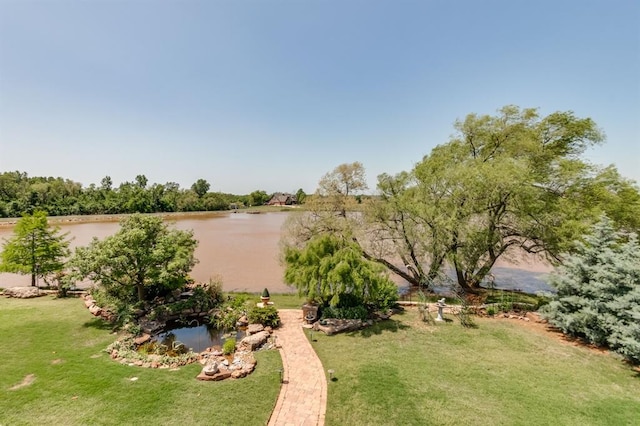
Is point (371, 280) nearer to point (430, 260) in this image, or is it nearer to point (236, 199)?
point (430, 260)

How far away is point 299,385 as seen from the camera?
23.5 feet

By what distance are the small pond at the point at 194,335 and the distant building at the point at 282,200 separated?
8787 cm

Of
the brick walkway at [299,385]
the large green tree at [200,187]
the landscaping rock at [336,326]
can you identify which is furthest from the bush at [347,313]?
the large green tree at [200,187]

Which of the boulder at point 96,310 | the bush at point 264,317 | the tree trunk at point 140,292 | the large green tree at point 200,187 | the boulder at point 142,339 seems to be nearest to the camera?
the boulder at point 142,339

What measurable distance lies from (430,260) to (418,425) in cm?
1049

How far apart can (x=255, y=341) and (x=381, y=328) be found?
177 inches

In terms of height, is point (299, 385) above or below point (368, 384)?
below

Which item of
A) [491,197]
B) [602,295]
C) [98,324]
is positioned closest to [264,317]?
[98,324]

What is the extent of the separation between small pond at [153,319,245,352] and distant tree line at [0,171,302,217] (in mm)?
53763

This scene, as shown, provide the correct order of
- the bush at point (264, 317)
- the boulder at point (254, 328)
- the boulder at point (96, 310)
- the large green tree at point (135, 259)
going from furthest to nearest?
the boulder at point (96, 310)
the bush at point (264, 317)
the large green tree at point (135, 259)
the boulder at point (254, 328)

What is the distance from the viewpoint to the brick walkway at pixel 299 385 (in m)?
6.01

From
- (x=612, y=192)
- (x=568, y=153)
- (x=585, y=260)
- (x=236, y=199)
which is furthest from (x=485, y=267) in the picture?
(x=236, y=199)

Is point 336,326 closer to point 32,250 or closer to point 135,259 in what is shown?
point 135,259

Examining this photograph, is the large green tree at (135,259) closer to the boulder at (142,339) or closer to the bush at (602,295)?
the boulder at (142,339)
